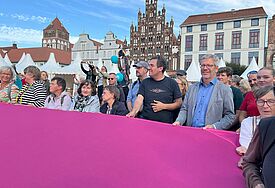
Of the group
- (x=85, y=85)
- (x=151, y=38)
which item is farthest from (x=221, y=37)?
(x=85, y=85)

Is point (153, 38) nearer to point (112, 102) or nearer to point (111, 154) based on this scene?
point (112, 102)

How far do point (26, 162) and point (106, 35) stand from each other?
2069 inches

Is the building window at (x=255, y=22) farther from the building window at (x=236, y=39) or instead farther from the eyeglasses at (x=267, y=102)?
the eyeglasses at (x=267, y=102)

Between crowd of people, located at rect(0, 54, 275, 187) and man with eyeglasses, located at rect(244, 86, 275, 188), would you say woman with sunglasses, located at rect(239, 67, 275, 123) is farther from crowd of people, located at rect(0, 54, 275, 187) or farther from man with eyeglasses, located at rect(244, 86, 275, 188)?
man with eyeglasses, located at rect(244, 86, 275, 188)

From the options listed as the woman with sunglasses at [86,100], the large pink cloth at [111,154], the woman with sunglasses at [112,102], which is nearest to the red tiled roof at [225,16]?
the woman with sunglasses at [86,100]

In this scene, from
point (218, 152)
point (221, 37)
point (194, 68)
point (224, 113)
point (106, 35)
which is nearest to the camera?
point (218, 152)

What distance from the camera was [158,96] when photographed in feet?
11.5

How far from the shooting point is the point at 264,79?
3.33 meters

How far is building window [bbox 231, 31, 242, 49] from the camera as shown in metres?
42.2

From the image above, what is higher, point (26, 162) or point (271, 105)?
point (271, 105)

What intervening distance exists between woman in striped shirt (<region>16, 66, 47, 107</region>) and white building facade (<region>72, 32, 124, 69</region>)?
46627 mm

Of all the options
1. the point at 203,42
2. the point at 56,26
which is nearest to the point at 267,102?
the point at 203,42

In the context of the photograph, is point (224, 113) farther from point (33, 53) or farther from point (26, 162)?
point (33, 53)

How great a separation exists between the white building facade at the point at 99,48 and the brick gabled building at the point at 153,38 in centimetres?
371
